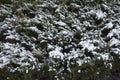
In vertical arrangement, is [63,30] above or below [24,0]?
below

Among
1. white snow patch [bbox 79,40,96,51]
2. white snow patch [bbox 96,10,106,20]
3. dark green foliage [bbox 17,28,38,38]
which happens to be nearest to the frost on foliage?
dark green foliage [bbox 17,28,38,38]

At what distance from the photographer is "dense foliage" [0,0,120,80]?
15.8 ft

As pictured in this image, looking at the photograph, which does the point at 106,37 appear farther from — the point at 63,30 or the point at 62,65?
the point at 62,65

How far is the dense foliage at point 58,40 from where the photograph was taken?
4805 mm

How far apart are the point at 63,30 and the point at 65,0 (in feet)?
4.36

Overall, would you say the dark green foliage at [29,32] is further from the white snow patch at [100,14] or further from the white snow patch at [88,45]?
the white snow patch at [100,14]

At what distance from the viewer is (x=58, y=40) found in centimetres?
552

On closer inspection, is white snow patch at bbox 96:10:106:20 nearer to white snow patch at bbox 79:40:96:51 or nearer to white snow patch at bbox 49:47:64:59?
white snow patch at bbox 79:40:96:51

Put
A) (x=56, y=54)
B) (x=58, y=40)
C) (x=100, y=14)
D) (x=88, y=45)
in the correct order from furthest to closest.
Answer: (x=100, y=14)
(x=58, y=40)
(x=88, y=45)
(x=56, y=54)

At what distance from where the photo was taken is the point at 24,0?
21.2ft

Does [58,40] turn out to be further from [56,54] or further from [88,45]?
[88,45]

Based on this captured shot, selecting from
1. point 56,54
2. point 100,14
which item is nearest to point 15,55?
point 56,54

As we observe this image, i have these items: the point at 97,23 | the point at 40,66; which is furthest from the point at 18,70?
the point at 97,23

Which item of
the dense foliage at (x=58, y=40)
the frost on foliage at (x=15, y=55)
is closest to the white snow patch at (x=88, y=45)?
the dense foliage at (x=58, y=40)
